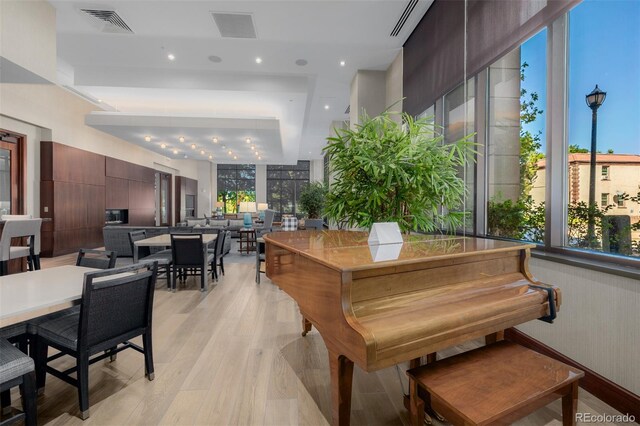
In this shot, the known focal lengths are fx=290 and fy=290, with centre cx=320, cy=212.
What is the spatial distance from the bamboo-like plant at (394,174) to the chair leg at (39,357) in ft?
6.85

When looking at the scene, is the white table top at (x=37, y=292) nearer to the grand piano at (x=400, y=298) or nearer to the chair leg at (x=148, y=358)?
the chair leg at (x=148, y=358)

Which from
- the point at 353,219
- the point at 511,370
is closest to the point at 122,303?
the point at 353,219

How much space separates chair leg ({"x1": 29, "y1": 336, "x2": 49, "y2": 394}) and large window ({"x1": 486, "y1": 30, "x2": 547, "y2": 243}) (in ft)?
12.5

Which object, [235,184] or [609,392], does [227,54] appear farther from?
[235,184]

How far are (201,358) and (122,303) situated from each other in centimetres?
92

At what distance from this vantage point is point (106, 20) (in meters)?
4.12

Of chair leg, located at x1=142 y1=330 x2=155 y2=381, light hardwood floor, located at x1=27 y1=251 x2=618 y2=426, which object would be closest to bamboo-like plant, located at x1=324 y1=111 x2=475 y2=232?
light hardwood floor, located at x1=27 y1=251 x2=618 y2=426

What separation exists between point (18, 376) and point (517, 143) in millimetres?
3918

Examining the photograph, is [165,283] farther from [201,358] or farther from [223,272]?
[201,358]

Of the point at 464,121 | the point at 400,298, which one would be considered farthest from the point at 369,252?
the point at 464,121

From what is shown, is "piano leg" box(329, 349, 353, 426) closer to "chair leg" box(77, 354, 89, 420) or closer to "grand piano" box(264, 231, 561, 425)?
"grand piano" box(264, 231, 561, 425)

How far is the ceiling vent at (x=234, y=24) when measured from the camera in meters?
3.99

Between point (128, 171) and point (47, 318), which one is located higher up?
point (128, 171)

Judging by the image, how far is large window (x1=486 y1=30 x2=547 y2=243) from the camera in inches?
101
